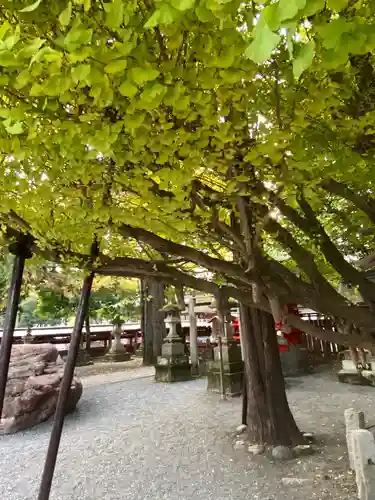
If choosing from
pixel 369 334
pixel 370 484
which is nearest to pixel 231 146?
pixel 369 334

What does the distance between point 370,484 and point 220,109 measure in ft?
11.0

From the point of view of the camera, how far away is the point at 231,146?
260 cm

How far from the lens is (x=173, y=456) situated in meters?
5.61

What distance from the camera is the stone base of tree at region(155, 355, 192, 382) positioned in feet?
39.8

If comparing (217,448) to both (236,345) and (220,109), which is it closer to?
(236,345)

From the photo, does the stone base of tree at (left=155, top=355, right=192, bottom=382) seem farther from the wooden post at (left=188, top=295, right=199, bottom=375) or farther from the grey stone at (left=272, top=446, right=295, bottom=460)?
the grey stone at (left=272, top=446, right=295, bottom=460)

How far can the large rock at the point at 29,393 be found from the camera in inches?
294

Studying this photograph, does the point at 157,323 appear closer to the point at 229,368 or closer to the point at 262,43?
the point at 229,368

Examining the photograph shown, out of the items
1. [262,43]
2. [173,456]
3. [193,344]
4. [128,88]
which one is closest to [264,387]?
[173,456]

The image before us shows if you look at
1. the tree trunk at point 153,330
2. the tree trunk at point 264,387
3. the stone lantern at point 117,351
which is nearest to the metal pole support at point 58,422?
the tree trunk at point 264,387

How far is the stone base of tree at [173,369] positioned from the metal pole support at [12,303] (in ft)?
31.0

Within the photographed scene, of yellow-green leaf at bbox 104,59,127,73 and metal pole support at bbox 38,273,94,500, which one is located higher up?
yellow-green leaf at bbox 104,59,127,73

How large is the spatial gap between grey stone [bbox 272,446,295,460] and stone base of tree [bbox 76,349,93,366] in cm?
1263

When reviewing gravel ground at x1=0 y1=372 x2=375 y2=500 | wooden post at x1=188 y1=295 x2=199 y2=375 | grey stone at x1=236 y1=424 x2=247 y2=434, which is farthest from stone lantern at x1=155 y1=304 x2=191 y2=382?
grey stone at x1=236 y1=424 x2=247 y2=434
